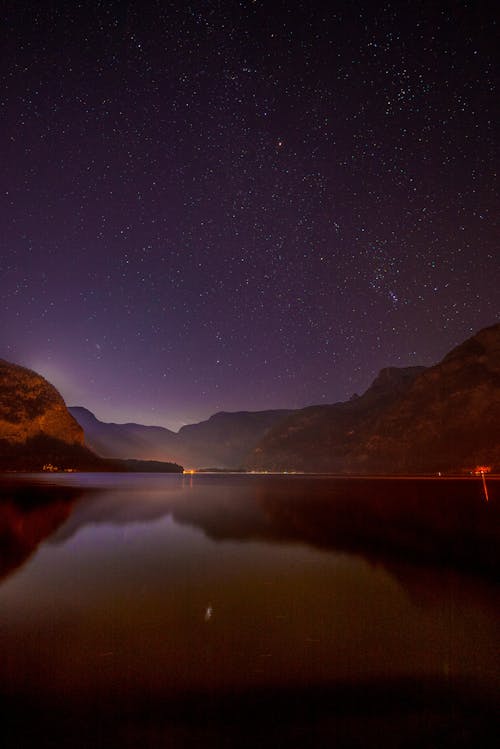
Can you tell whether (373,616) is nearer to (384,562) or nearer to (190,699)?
(190,699)

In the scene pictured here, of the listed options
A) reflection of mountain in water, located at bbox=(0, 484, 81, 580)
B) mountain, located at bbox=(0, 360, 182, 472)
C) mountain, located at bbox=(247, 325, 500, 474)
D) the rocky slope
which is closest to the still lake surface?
reflection of mountain in water, located at bbox=(0, 484, 81, 580)

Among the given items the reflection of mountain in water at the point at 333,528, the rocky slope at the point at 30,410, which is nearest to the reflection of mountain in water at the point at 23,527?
the reflection of mountain in water at the point at 333,528

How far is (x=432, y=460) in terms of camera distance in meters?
147

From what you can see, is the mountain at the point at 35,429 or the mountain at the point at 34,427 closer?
the mountain at the point at 34,427

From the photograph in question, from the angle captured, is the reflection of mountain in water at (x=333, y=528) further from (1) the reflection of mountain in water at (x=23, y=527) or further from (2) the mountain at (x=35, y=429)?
(2) the mountain at (x=35, y=429)

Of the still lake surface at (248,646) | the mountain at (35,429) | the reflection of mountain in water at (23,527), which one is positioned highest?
the mountain at (35,429)

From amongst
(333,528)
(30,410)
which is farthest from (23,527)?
(30,410)

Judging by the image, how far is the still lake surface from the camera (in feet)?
12.9

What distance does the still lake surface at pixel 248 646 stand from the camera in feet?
12.9

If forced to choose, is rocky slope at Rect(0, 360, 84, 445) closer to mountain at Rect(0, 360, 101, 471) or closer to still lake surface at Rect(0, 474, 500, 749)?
mountain at Rect(0, 360, 101, 471)

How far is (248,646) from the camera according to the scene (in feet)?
18.8

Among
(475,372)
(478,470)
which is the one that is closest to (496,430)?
(478,470)

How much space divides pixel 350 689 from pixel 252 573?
5.61m

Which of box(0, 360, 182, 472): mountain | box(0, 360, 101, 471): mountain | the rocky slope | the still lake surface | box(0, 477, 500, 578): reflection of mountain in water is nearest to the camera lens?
the still lake surface
